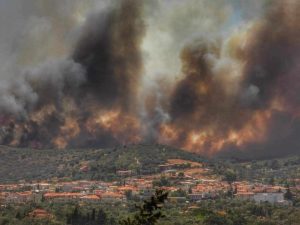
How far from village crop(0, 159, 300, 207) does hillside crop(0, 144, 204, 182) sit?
2.72 metres

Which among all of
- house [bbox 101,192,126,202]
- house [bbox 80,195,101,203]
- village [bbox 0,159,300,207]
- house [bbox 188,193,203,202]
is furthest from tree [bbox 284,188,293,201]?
house [bbox 80,195,101,203]

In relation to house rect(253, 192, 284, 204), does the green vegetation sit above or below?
above

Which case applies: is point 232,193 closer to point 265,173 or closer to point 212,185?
point 212,185

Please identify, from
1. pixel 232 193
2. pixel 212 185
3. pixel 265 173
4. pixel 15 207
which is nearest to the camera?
pixel 15 207

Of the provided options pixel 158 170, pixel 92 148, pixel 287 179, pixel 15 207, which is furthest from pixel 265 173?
pixel 15 207

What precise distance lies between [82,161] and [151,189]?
2803cm

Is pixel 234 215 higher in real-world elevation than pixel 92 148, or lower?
lower

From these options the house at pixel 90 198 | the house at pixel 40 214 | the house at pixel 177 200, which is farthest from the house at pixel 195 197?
the house at pixel 40 214

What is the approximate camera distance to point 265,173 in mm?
128375

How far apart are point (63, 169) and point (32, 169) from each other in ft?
20.9

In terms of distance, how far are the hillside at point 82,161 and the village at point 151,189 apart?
2.72 meters

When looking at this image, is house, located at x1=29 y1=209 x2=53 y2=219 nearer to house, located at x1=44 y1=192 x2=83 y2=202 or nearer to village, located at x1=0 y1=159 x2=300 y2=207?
village, located at x1=0 y1=159 x2=300 y2=207

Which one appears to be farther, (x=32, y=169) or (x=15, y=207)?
(x=32, y=169)

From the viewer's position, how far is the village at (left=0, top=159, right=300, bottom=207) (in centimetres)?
9562
